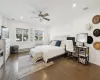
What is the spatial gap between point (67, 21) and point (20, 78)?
4.48 metres

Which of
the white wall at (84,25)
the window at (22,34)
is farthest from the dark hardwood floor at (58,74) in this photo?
the window at (22,34)

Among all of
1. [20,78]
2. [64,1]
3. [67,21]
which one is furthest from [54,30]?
[20,78]

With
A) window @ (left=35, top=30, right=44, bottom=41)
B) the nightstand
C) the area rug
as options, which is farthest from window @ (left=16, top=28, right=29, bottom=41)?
the nightstand

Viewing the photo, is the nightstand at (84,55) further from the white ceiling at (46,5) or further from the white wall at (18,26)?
the white wall at (18,26)

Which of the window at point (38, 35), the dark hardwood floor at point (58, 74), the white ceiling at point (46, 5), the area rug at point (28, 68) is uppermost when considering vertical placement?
the white ceiling at point (46, 5)

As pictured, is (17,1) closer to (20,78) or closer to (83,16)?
(20,78)

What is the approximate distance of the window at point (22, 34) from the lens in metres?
5.39

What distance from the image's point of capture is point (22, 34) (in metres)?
5.63

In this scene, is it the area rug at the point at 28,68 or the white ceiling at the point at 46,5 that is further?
the white ceiling at the point at 46,5

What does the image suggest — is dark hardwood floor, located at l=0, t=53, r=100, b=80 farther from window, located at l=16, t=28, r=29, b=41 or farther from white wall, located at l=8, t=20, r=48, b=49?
window, located at l=16, t=28, r=29, b=41

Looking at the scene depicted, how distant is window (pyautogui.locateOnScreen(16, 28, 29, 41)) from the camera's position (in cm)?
539

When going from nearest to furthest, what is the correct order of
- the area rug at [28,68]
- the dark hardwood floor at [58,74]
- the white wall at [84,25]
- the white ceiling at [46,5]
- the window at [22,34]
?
1. the dark hardwood floor at [58,74]
2. the area rug at [28,68]
3. the white ceiling at [46,5]
4. the white wall at [84,25]
5. the window at [22,34]

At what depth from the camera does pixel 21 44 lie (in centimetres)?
538

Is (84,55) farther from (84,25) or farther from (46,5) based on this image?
(46,5)
